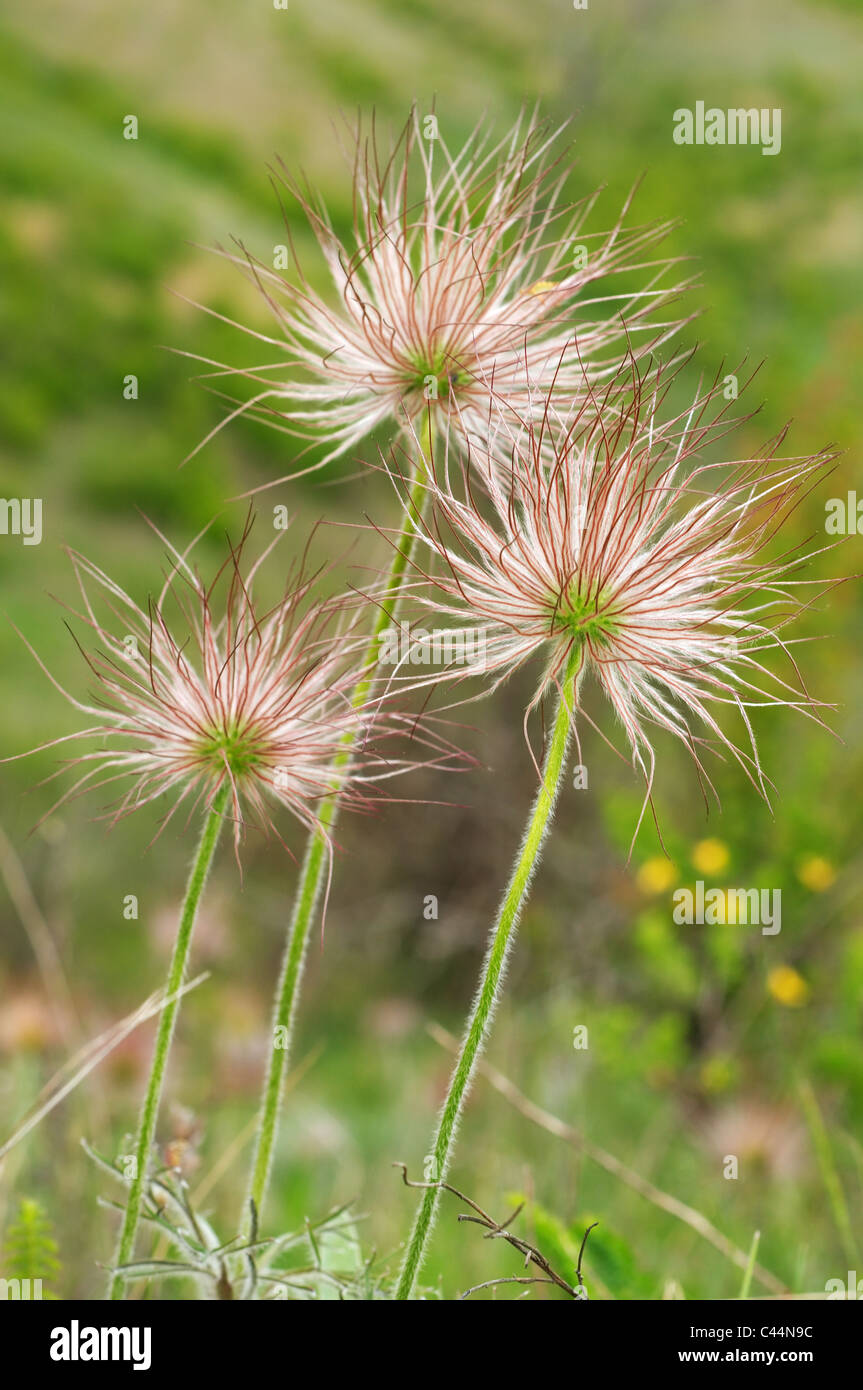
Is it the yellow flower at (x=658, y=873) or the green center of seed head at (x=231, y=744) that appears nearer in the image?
the green center of seed head at (x=231, y=744)

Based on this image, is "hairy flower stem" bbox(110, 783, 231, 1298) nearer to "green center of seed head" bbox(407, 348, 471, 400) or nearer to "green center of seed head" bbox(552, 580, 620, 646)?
"green center of seed head" bbox(552, 580, 620, 646)

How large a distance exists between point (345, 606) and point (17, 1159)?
1.10 m

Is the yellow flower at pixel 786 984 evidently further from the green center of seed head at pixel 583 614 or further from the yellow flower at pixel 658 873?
the green center of seed head at pixel 583 614

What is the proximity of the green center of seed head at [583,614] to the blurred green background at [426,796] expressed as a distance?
512mm

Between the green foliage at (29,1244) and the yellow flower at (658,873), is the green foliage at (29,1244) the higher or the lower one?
the lower one

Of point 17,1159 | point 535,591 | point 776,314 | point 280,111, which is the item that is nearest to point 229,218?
point 280,111

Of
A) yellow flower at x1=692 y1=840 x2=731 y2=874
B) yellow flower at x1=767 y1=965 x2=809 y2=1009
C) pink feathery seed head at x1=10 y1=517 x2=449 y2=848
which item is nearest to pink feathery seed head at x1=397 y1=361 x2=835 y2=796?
pink feathery seed head at x1=10 y1=517 x2=449 y2=848

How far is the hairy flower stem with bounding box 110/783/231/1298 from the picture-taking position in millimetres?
794

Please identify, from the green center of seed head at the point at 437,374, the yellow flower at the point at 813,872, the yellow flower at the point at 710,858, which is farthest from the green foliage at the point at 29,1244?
the yellow flower at the point at 813,872

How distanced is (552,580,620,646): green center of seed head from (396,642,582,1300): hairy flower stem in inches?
3.0

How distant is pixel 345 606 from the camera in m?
0.89

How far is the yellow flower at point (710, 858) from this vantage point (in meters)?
2.50

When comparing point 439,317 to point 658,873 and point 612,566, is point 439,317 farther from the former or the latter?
point 658,873

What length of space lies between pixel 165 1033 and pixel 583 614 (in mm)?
408
